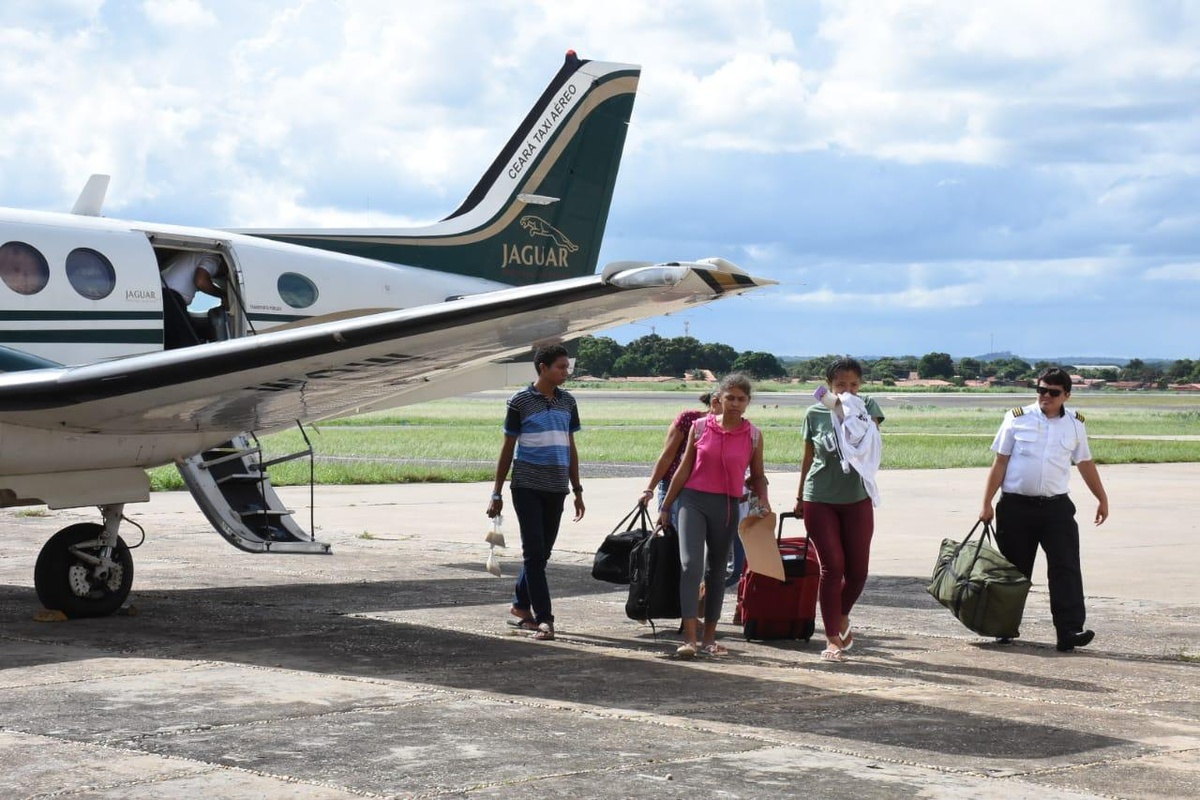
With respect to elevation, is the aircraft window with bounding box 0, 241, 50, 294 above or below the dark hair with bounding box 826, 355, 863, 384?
above

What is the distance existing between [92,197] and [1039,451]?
7.94 m

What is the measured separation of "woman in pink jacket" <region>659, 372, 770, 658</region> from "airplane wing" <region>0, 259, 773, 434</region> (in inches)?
35.3

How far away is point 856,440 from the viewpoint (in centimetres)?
893

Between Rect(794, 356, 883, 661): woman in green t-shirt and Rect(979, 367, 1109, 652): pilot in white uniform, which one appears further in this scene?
Rect(979, 367, 1109, 652): pilot in white uniform

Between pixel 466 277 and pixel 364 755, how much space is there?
30.3 feet

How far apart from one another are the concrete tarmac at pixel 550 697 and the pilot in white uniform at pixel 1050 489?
389 mm

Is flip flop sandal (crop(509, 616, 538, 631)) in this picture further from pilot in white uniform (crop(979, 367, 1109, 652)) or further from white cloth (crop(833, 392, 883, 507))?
pilot in white uniform (crop(979, 367, 1109, 652))

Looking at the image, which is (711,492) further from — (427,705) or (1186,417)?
(1186,417)

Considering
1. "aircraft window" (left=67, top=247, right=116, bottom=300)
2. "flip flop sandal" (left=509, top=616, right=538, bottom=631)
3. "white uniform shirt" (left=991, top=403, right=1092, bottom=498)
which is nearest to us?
"white uniform shirt" (left=991, top=403, right=1092, bottom=498)

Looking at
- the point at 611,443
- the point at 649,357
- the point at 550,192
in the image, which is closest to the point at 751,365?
the point at 649,357

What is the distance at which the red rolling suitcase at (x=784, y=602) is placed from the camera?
974cm

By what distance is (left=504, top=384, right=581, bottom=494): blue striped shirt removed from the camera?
959 cm

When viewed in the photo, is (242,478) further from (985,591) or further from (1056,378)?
(1056,378)

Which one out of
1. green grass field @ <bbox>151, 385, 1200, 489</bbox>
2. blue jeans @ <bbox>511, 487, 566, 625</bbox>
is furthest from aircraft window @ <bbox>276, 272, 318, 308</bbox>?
blue jeans @ <bbox>511, 487, 566, 625</bbox>
